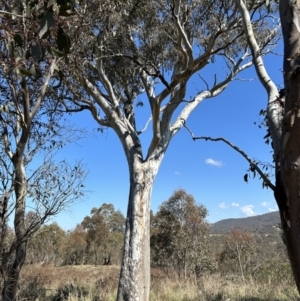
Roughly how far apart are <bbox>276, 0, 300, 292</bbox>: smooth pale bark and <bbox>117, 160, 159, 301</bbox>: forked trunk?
5342 mm

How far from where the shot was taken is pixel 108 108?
782cm

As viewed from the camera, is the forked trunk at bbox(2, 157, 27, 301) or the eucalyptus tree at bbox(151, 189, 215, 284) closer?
the forked trunk at bbox(2, 157, 27, 301)

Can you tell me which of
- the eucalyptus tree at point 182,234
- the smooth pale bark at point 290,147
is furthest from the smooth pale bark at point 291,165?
the eucalyptus tree at point 182,234

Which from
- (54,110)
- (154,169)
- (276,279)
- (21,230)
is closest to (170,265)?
(276,279)

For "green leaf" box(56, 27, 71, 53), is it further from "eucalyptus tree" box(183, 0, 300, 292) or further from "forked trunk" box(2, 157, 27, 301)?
"forked trunk" box(2, 157, 27, 301)

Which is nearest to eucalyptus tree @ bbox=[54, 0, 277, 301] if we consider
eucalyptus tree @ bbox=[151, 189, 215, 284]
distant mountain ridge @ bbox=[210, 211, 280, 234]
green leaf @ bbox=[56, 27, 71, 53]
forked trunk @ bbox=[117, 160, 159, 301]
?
forked trunk @ bbox=[117, 160, 159, 301]

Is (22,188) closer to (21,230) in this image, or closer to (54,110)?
(21,230)

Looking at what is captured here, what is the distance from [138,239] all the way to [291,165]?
18.2 ft

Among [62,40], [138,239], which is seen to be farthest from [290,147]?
[138,239]

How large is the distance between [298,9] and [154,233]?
17477mm

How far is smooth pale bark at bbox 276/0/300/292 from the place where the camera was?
150cm

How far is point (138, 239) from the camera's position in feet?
22.2

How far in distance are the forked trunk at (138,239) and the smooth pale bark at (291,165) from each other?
210 inches

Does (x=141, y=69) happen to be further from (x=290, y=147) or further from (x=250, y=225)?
(x=250, y=225)
